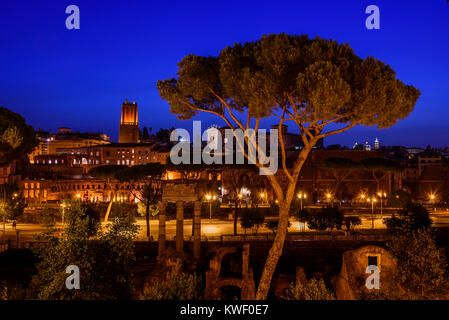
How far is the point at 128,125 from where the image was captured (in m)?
102

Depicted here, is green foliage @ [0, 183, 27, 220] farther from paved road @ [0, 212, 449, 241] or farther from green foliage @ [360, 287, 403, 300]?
green foliage @ [360, 287, 403, 300]

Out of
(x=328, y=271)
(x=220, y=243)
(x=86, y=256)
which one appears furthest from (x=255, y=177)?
(x=86, y=256)

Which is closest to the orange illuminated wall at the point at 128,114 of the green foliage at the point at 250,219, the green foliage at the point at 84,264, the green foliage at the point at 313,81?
the green foliage at the point at 250,219

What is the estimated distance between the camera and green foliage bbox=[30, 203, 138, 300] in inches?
295

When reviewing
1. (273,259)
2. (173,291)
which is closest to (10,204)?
(273,259)

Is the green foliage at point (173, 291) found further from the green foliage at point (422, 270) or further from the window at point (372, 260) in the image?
the window at point (372, 260)

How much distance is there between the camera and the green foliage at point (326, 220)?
24.0m

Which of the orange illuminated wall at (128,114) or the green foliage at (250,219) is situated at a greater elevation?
the orange illuminated wall at (128,114)

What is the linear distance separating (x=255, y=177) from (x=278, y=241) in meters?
36.0

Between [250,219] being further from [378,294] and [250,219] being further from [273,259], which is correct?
[378,294]

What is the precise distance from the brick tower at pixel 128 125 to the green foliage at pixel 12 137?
78920 mm
